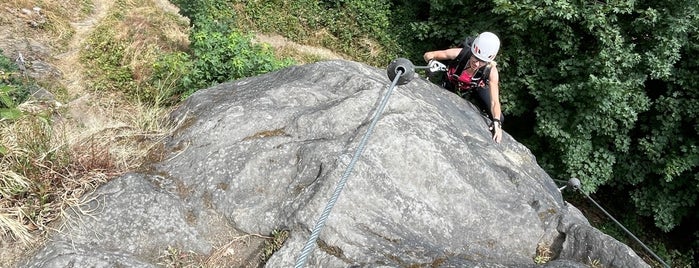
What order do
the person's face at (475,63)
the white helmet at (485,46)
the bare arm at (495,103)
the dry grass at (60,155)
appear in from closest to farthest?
the dry grass at (60,155) < the bare arm at (495,103) < the white helmet at (485,46) < the person's face at (475,63)

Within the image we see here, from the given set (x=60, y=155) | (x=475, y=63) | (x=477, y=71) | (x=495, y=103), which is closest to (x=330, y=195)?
(x=60, y=155)

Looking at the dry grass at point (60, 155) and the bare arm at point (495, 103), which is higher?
the bare arm at point (495, 103)

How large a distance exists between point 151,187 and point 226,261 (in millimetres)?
843

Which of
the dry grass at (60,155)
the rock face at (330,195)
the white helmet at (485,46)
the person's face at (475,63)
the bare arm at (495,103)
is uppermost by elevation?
the white helmet at (485,46)

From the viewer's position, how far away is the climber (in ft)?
19.2

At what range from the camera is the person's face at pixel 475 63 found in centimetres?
607

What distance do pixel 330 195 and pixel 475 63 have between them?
10.8 ft

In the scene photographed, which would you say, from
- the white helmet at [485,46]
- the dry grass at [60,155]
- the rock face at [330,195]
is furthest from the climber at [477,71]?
the dry grass at [60,155]

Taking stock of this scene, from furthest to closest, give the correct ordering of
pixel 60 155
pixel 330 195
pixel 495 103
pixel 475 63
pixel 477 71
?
pixel 477 71, pixel 475 63, pixel 495 103, pixel 60 155, pixel 330 195

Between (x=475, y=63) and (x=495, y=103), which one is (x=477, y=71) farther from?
(x=495, y=103)

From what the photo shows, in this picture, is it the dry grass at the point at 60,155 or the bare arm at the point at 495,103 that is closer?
the dry grass at the point at 60,155

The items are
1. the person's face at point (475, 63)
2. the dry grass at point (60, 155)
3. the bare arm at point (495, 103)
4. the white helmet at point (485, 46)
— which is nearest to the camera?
the dry grass at point (60, 155)

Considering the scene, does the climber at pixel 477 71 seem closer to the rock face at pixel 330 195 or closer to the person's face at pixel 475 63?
the person's face at pixel 475 63

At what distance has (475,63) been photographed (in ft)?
20.1
